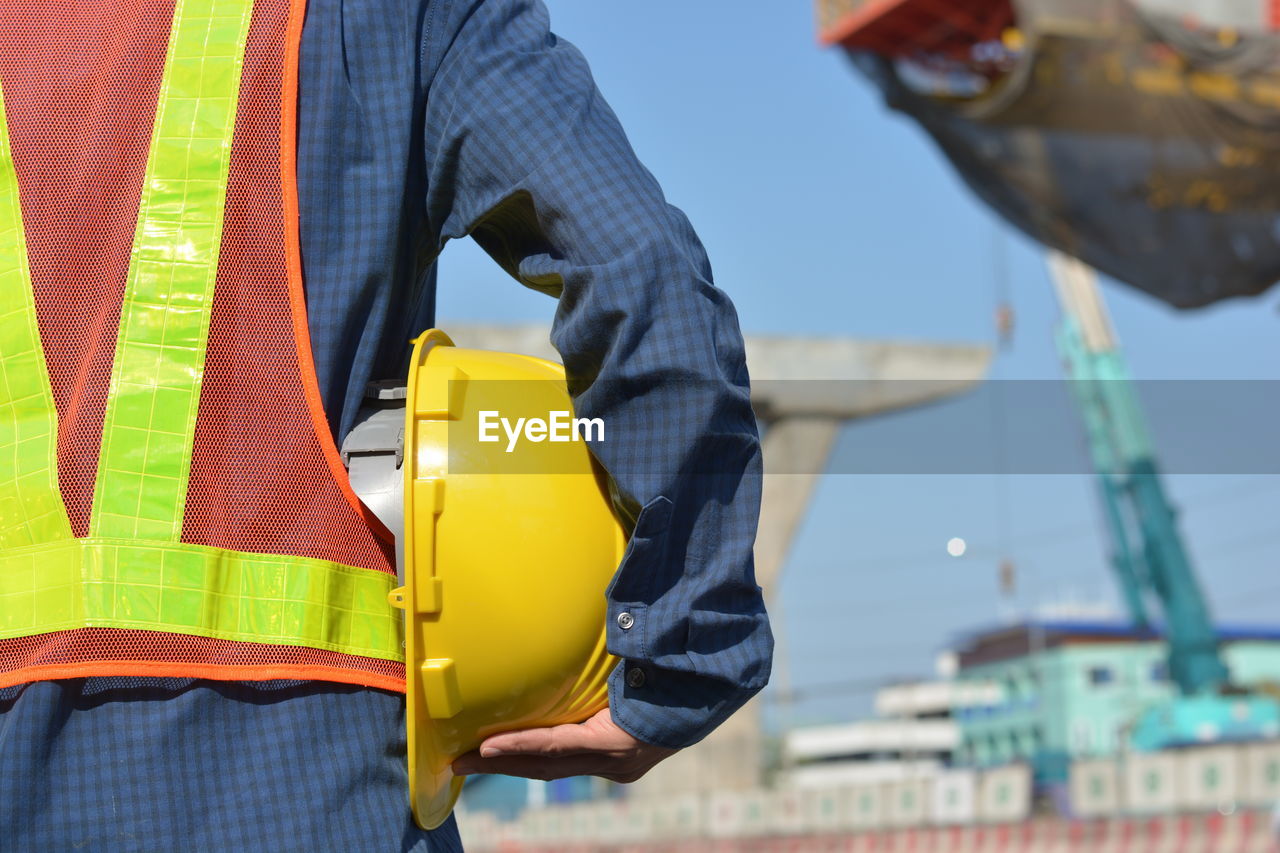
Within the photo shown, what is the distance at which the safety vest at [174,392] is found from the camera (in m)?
1.12

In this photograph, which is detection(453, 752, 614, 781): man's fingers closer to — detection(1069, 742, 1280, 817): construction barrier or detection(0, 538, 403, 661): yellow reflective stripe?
detection(0, 538, 403, 661): yellow reflective stripe

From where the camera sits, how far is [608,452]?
1.18 m

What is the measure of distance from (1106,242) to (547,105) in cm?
2177

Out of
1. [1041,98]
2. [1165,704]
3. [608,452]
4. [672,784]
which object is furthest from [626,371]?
[1165,704]

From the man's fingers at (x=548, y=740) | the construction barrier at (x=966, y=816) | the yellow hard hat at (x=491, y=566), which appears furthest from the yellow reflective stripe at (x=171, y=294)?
the construction barrier at (x=966, y=816)

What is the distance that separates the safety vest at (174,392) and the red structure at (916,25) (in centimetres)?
2005

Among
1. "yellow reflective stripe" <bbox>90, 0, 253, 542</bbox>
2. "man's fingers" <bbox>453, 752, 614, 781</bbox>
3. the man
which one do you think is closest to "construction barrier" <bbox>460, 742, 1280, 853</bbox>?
"man's fingers" <bbox>453, 752, 614, 781</bbox>

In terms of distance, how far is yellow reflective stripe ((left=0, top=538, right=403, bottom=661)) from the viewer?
111 cm

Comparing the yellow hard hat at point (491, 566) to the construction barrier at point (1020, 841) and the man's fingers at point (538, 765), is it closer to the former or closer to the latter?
the man's fingers at point (538, 765)

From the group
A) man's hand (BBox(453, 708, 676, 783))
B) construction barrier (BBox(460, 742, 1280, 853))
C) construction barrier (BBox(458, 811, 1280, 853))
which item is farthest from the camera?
construction barrier (BBox(460, 742, 1280, 853))

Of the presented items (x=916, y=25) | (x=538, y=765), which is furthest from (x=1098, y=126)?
(x=538, y=765)

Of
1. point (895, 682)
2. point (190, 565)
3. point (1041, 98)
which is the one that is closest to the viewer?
point (190, 565)

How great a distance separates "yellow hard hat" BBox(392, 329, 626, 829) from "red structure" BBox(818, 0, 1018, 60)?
2005cm

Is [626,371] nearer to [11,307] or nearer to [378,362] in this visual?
[378,362]
